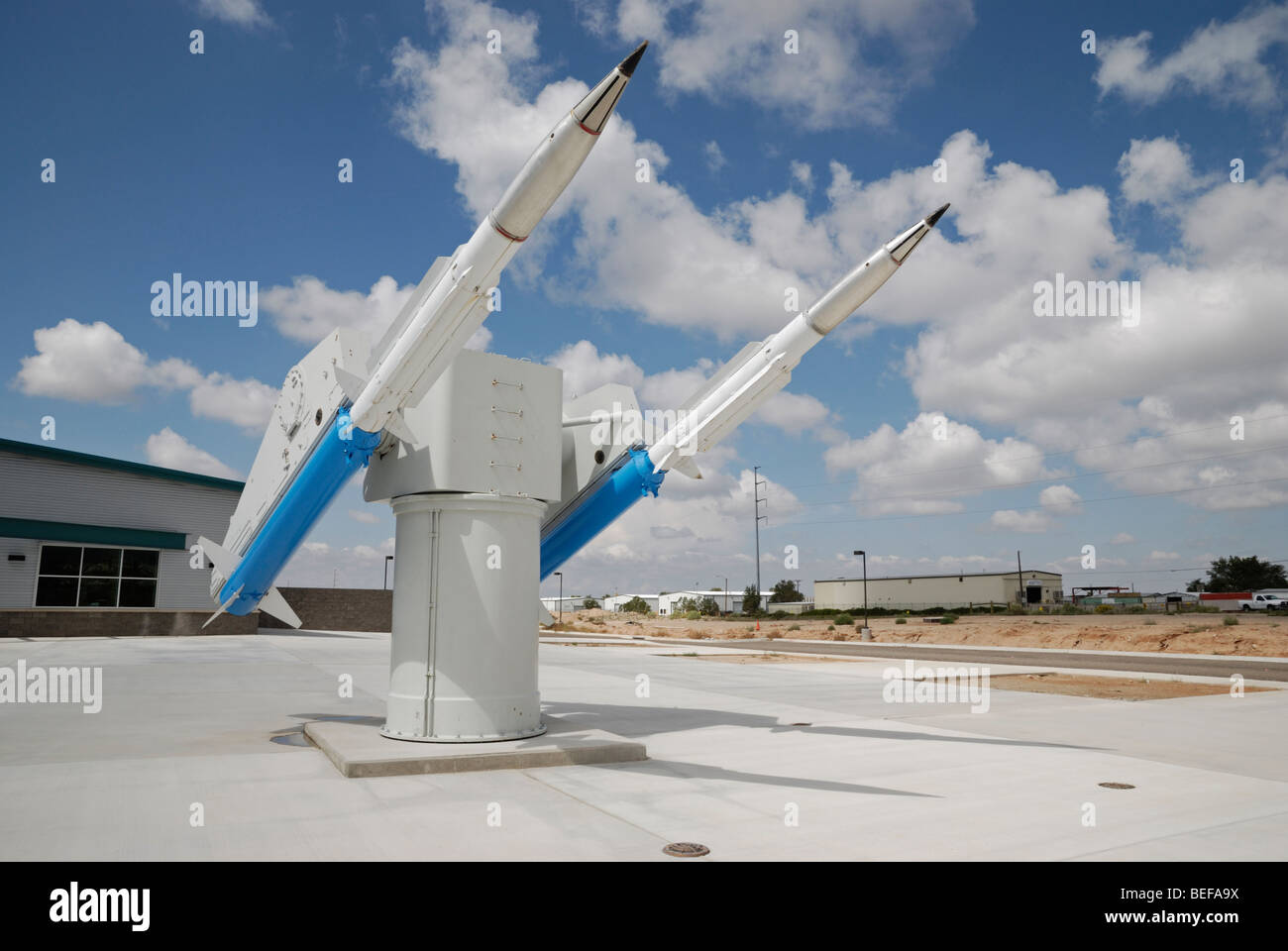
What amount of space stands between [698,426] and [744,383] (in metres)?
0.86

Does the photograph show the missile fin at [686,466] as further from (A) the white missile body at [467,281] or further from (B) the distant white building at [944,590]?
(B) the distant white building at [944,590]

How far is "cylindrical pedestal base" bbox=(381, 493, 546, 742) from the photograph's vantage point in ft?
29.9

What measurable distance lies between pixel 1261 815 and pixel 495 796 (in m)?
6.36

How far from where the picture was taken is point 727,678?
65.0 ft

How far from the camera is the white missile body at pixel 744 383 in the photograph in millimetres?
10656

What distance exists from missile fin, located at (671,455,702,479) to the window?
33.5 meters

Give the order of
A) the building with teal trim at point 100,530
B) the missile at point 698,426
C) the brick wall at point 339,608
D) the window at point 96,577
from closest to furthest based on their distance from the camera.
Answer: the missile at point 698,426, the building with teal trim at point 100,530, the window at point 96,577, the brick wall at point 339,608

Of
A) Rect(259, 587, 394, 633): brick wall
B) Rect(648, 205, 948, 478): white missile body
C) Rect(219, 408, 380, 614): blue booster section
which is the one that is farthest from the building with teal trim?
Rect(648, 205, 948, 478): white missile body

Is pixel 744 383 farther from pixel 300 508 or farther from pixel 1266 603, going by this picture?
pixel 1266 603

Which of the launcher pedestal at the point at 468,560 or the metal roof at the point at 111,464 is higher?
the metal roof at the point at 111,464

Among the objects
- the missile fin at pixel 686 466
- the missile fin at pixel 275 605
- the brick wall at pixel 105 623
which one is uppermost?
the missile fin at pixel 686 466

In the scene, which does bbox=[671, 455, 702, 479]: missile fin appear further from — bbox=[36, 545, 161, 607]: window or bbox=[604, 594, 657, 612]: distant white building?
bbox=[604, 594, 657, 612]: distant white building

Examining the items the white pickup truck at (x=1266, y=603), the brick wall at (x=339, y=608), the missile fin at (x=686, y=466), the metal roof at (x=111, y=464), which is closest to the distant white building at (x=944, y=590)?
the white pickup truck at (x=1266, y=603)
